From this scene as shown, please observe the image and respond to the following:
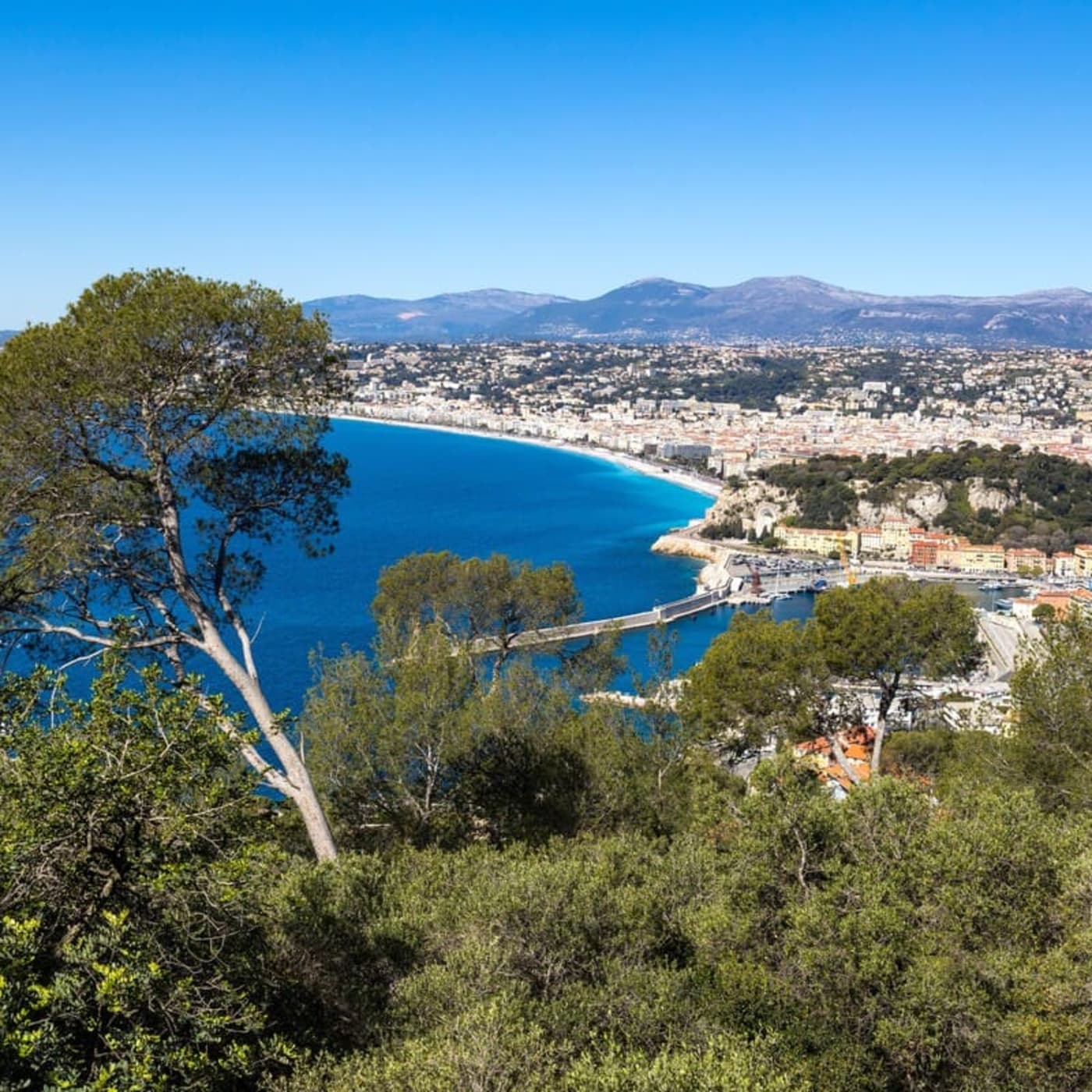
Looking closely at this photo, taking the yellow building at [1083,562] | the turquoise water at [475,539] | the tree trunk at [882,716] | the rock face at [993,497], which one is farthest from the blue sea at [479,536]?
the rock face at [993,497]

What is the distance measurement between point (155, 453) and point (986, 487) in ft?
173

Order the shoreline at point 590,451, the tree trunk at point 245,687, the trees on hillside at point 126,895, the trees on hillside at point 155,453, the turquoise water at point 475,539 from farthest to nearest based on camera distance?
the shoreline at point 590,451 → the turquoise water at point 475,539 → the tree trunk at point 245,687 → the trees on hillside at point 155,453 → the trees on hillside at point 126,895

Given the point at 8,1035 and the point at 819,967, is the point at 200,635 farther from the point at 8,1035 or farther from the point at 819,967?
the point at 819,967

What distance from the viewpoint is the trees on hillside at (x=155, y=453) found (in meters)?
5.01

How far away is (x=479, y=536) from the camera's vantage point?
4722cm

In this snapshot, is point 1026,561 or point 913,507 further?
point 913,507

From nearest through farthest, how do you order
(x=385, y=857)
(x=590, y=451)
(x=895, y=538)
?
(x=385, y=857) → (x=895, y=538) → (x=590, y=451)

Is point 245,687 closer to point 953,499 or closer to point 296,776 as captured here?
point 296,776

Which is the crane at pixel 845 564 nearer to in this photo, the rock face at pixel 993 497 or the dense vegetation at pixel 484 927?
the rock face at pixel 993 497

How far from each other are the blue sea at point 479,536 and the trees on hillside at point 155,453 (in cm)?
1144

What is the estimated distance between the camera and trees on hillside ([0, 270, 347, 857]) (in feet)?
16.4

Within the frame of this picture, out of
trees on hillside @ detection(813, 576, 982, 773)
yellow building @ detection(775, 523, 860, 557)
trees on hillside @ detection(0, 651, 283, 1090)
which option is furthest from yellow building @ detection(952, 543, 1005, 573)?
trees on hillside @ detection(0, 651, 283, 1090)

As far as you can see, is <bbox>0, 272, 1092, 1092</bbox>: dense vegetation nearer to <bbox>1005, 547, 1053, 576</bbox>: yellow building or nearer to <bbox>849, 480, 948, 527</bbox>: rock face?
<bbox>1005, 547, 1053, 576</bbox>: yellow building

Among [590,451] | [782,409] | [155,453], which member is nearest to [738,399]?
[782,409]
